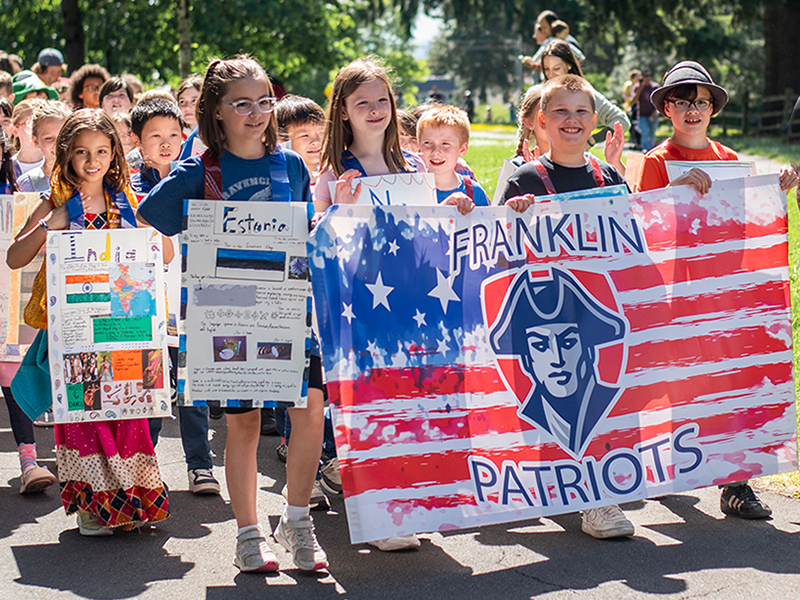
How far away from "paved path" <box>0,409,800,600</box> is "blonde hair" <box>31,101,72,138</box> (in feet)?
7.35

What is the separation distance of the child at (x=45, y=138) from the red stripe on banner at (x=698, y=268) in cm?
333

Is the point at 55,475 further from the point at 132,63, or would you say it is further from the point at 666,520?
the point at 132,63

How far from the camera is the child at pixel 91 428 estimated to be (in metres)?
4.42

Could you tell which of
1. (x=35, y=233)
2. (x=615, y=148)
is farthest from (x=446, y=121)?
(x=35, y=233)

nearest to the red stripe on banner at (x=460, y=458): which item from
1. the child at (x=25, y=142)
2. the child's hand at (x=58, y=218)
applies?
the child's hand at (x=58, y=218)

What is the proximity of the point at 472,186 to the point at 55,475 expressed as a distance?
272 centimetres

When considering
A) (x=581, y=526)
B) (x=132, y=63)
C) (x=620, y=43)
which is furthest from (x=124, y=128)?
(x=620, y=43)

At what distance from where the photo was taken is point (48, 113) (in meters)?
5.71

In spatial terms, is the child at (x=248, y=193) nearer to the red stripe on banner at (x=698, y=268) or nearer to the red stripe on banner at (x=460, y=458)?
the red stripe on banner at (x=460, y=458)

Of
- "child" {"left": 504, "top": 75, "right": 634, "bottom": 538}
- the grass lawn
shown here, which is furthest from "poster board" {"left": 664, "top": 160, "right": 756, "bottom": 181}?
the grass lawn

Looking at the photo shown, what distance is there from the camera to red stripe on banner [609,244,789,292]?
4.28m

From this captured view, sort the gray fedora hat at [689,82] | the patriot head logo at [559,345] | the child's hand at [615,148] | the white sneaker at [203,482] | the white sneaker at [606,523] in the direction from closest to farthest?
the patriot head logo at [559,345], the white sneaker at [606,523], the gray fedora hat at [689,82], the white sneaker at [203,482], the child's hand at [615,148]

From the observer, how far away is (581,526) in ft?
14.6

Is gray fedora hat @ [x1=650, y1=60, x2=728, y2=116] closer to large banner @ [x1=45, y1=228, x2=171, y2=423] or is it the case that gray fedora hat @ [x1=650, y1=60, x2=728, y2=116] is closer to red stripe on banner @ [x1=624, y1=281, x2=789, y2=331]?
red stripe on banner @ [x1=624, y1=281, x2=789, y2=331]
